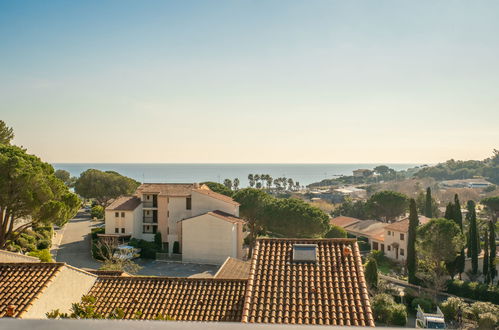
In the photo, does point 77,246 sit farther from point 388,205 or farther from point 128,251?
point 388,205

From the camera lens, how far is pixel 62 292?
10492 mm

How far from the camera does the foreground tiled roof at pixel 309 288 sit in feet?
30.2

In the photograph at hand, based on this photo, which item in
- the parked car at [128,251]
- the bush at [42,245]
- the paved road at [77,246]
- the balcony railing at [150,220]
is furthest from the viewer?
the balcony railing at [150,220]

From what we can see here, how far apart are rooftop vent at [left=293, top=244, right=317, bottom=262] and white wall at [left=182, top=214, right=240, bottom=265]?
21128 millimetres

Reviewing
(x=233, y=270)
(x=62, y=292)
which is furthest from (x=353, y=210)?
(x=62, y=292)

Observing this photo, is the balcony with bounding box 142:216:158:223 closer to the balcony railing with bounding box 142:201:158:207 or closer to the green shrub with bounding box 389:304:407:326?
the balcony railing with bounding box 142:201:158:207

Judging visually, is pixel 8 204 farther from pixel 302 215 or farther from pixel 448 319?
pixel 448 319

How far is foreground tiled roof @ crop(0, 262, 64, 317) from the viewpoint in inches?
367

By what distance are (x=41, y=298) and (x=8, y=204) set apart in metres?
15.5

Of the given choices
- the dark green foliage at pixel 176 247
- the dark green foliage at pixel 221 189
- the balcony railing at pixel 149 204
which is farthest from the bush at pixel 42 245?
the dark green foliage at pixel 221 189

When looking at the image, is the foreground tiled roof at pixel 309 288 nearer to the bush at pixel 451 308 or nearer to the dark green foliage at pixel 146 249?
the bush at pixel 451 308

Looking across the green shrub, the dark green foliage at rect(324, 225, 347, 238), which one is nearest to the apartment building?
the dark green foliage at rect(324, 225, 347, 238)

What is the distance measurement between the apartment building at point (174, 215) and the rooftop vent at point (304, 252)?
20.9m

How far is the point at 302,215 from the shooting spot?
116 feet
